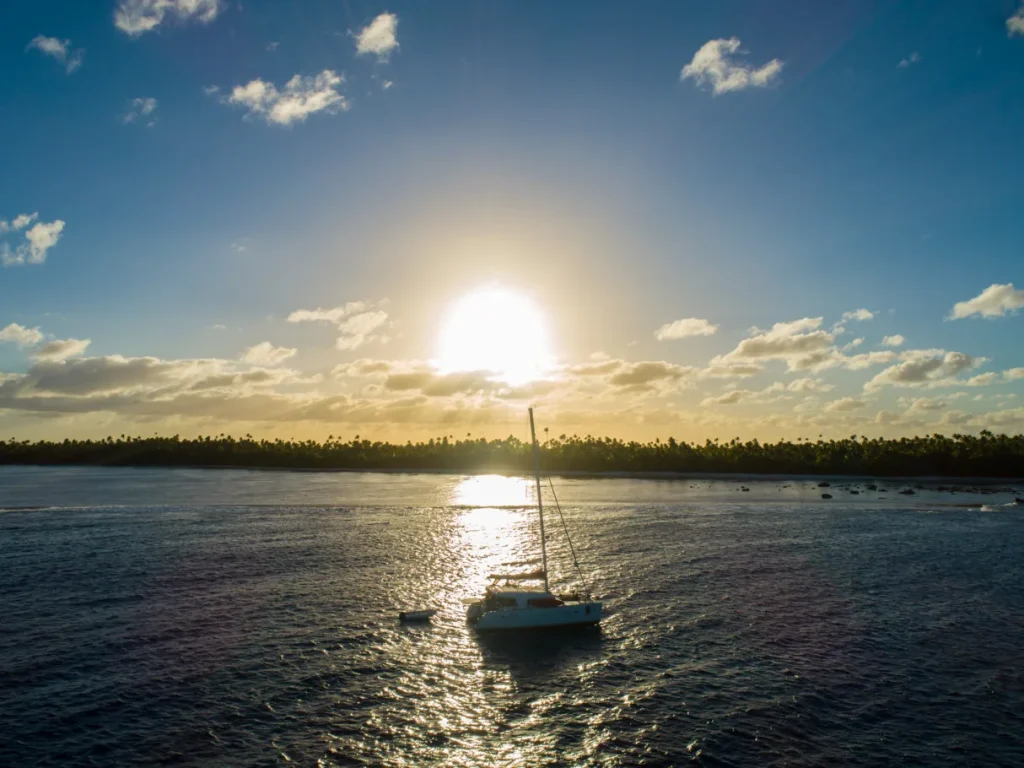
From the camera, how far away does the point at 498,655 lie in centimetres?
5166

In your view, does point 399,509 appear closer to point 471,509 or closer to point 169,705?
point 471,509

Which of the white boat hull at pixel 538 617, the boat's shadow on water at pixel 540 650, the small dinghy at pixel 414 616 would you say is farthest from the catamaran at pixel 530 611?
the small dinghy at pixel 414 616

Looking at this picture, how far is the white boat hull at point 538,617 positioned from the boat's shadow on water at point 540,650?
2.82 ft

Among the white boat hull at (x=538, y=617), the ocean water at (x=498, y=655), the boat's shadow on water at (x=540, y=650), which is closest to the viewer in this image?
the ocean water at (x=498, y=655)

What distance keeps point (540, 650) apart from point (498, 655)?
3.69 m

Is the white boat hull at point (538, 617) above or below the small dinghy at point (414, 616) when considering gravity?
above

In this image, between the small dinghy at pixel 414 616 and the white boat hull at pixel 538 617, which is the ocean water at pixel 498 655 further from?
the white boat hull at pixel 538 617

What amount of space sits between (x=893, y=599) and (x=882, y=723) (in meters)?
33.9

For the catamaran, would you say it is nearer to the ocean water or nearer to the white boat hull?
the white boat hull

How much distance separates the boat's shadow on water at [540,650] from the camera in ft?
160

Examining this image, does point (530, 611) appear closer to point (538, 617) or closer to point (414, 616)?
point (538, 617)

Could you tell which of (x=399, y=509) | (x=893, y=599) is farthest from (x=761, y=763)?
(x=399, y=509)

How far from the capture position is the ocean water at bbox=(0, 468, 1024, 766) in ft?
119

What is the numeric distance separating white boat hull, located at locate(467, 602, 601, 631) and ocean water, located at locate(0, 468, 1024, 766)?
123 cm
